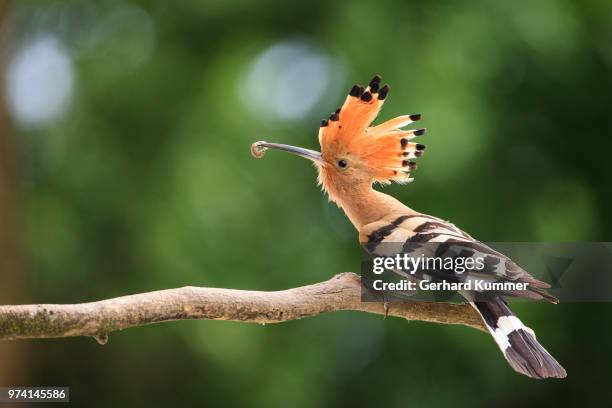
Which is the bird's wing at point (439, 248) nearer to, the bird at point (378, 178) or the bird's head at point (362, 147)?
the bird at point (378, 178)

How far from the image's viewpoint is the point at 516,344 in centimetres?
145

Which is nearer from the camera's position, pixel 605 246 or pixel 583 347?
pixel 605 246

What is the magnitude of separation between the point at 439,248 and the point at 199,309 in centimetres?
46

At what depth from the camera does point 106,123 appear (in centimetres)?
420

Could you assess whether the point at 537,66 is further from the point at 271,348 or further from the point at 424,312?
the point at 424,312

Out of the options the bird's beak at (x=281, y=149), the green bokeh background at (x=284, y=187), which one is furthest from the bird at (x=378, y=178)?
the green bokeh background at (x=284, y=187)

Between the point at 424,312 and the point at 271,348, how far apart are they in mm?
2378

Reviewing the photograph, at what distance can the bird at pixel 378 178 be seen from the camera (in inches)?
61.0

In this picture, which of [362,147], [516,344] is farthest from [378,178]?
[516,344]

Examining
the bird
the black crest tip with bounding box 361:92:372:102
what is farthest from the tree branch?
the black crest tip with bounding box 361:92:372:102

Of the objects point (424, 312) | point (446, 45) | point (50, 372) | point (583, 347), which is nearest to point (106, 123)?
point (50, 372)

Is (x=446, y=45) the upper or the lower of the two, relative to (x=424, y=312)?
upper

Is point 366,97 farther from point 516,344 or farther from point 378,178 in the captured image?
point 516,344

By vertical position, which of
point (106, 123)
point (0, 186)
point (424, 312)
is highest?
point (106, 123)
